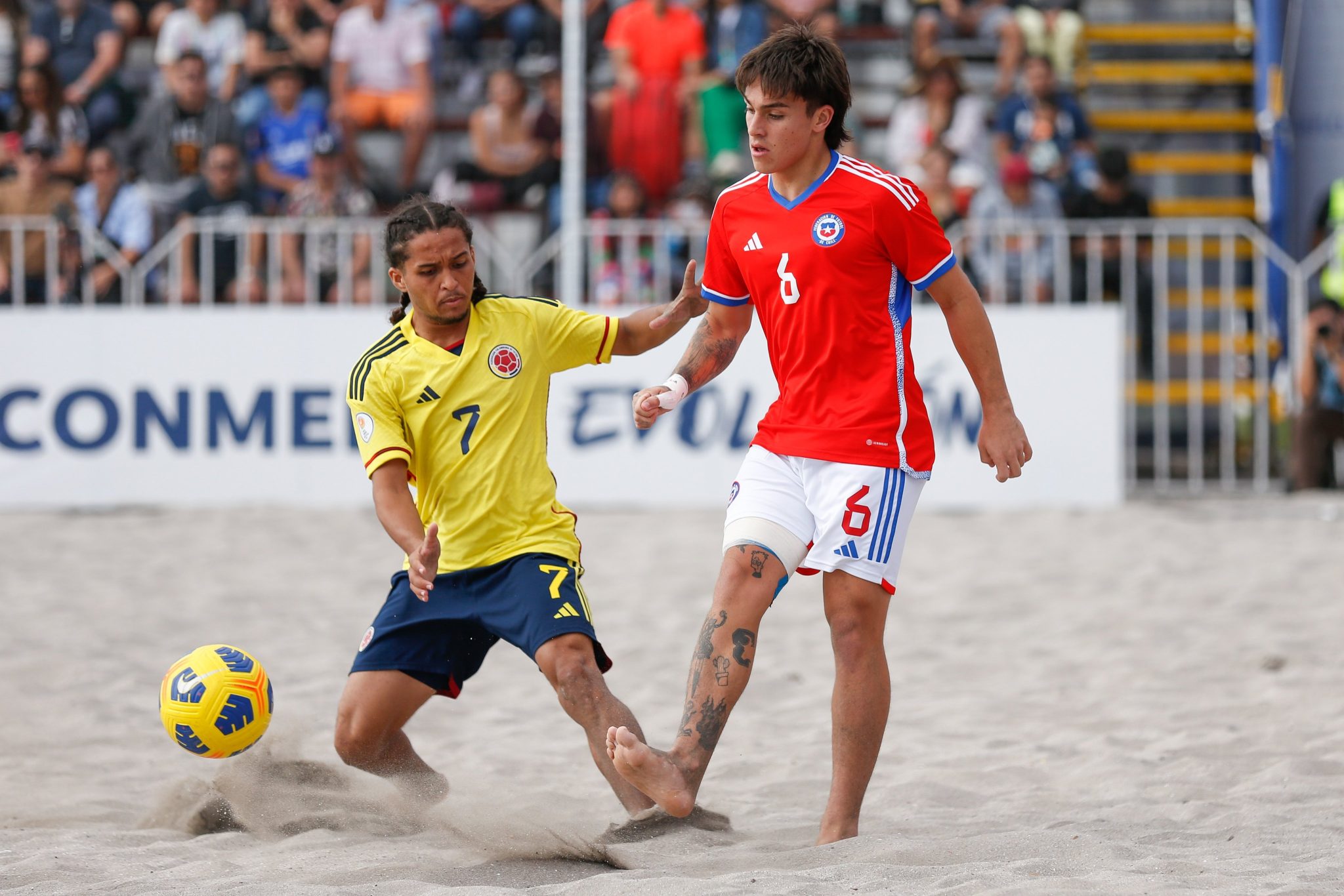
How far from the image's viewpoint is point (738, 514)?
369 centimetres

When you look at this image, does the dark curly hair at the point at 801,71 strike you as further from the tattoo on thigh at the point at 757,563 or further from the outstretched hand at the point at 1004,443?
the tattoo on thigh at the point at 757,563

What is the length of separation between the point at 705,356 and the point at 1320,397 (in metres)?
8.05

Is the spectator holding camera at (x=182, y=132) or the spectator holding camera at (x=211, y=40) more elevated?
the spectator holding camera at (x=211, y=40)

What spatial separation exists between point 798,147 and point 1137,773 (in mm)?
2130

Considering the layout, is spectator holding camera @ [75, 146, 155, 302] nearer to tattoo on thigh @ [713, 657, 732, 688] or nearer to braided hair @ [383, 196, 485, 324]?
braided hair @ [383, 196, 485, 324]

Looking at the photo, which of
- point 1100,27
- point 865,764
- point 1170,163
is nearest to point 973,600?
point 865,764

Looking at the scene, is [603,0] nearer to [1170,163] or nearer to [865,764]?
[1170,163]

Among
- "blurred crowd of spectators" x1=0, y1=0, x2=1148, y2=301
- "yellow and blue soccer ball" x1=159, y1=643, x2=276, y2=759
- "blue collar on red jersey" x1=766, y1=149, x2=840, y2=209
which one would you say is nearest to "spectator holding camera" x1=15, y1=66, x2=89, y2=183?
"blurred crowd of spectators" x1=0, y1=0, x2=1148, y2=301

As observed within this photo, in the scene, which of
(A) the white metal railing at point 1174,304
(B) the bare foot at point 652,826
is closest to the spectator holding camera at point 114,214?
(A) the white metal railing at point 1174,304

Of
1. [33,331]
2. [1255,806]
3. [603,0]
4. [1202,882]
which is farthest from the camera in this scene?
[603,0]

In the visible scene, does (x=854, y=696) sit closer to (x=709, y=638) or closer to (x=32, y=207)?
(x=709, y=638)

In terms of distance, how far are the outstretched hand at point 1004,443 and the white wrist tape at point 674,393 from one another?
2.36ft

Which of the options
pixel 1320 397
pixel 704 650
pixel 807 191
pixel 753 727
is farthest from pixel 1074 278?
pixel 704 650

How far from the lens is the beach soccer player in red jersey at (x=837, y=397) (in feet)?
11.8
